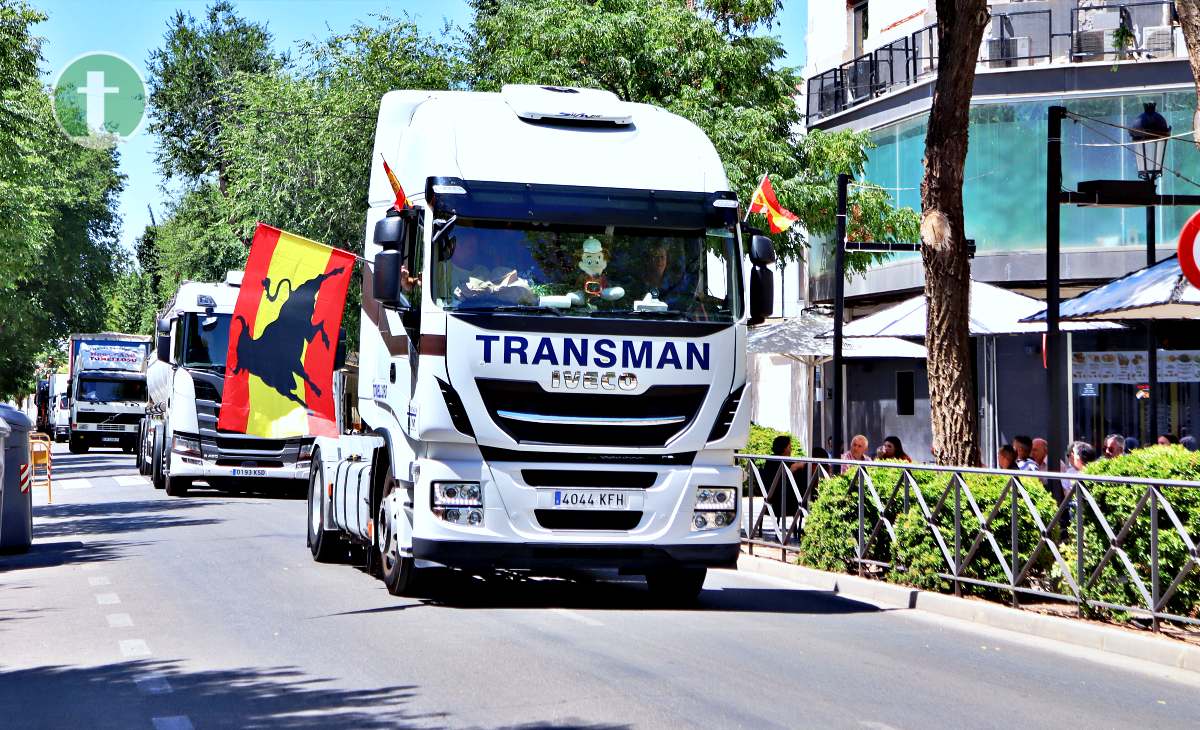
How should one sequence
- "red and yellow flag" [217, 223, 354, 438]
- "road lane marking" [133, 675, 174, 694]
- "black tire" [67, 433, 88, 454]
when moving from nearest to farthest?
"road lane marking" [133, 675, 174, 694] → "red and yellow flag" [217, 223, 354, 438] → "black tire" [67, 433, 88, 454]

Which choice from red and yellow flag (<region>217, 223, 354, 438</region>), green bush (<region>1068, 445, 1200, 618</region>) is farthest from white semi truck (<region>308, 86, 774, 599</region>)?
red and yellow flag (<region>217, 223, 354, 438</region>)

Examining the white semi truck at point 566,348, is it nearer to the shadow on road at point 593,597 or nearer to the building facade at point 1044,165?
the shadow on road at point 593,597

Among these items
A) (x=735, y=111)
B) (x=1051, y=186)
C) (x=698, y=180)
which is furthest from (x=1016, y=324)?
(x=698, y=180)

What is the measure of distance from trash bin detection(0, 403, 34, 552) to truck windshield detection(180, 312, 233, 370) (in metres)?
9.00

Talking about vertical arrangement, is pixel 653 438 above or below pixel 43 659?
above

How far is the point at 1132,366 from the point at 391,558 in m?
18.3

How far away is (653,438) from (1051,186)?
5.32m

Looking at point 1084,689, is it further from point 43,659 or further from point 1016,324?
point 1016,324

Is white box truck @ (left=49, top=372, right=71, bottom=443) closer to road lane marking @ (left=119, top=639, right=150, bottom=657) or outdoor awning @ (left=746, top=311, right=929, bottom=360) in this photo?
outdoor awning @ (left=746, top=311, right=929, bottom=360)

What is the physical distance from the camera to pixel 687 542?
1184cm

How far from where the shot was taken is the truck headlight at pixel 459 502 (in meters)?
11.5

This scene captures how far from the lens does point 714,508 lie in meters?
11.9

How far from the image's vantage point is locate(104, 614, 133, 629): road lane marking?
1105 centimetres

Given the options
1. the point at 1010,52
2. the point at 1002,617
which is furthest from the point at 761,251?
the point at 1010,52
